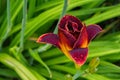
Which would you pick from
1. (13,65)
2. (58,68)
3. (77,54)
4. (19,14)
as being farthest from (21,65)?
(77,54)

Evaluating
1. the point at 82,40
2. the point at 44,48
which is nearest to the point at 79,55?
the point at 82,40

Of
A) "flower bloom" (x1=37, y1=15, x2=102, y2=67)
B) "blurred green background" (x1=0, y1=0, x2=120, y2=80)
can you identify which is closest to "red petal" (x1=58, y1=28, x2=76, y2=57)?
"flower bloom" (x1=37, y1=15, x2=102, y2=67)

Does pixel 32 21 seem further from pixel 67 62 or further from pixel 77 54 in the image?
pixel 77 54

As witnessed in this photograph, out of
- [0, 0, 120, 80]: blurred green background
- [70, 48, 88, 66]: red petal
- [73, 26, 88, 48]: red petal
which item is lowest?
[70, 48, 88, 66]: red petal

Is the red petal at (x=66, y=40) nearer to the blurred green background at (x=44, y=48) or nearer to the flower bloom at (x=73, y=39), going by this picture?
the flower bloom at (x=73, y=39)

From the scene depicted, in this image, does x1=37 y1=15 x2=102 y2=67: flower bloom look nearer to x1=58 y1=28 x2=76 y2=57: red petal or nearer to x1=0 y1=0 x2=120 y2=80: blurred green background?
x1=58 y1=28 x2=76 y2=57: red petal

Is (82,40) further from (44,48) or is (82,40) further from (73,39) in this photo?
(44,48)
